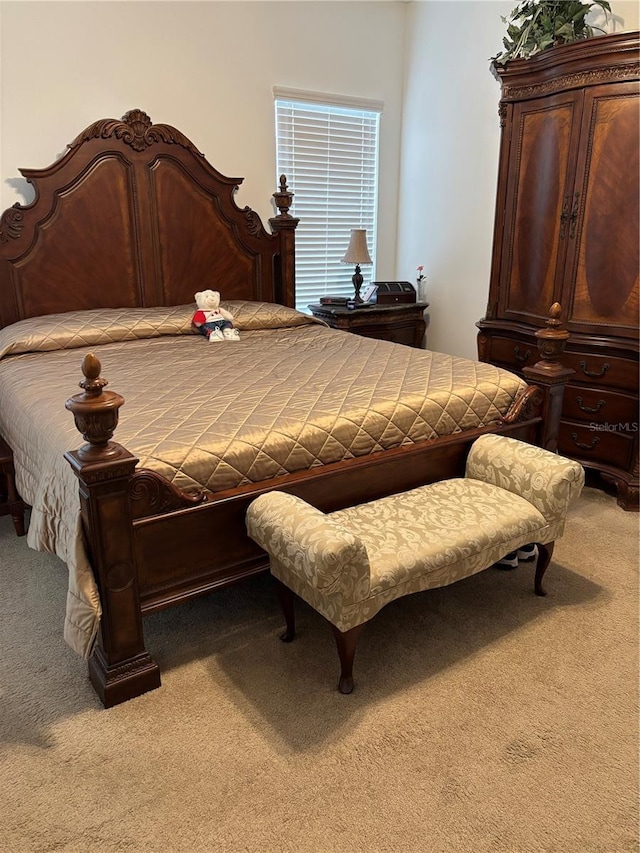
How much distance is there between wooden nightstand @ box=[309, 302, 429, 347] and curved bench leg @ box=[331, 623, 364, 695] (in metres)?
2.70

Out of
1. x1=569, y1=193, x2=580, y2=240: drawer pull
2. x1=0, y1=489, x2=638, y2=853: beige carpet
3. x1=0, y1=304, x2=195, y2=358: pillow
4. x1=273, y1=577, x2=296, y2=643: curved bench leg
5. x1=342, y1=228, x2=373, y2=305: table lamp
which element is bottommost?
x1=0, y1=489, x2=638, y2=853: beige carpet

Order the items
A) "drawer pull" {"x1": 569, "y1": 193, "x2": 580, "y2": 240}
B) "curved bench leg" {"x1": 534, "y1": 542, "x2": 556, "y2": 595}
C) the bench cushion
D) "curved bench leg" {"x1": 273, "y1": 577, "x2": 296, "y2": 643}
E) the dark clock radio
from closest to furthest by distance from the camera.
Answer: the bench cushion, "curved bench leg" {"x1": 273, "y1": 577, "x2": 296, "y2": 643}, "curved bench leg" {"x1": 534, "y1": 542, "x2": 556, "y2": 595}, "drawer pull" {"x1": 569, "y1": 193, "x2": 580, "y2": 240}, the dark clock radio

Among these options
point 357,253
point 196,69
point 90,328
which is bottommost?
point 90,328

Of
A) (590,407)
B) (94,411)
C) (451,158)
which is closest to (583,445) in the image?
(590,407)

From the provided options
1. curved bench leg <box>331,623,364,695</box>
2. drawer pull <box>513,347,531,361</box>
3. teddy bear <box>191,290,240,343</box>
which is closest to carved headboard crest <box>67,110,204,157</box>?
teddy bear <box>191,290,240,343</box>

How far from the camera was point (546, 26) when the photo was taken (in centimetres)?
333

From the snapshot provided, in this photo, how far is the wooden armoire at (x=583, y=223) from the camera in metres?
3.08

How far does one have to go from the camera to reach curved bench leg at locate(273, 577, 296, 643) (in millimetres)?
2033

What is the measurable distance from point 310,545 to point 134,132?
2.84m

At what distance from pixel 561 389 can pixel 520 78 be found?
190 centimetres

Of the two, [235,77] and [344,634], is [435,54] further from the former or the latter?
[344,634]

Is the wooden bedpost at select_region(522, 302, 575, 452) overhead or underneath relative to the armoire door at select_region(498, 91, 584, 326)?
underneath

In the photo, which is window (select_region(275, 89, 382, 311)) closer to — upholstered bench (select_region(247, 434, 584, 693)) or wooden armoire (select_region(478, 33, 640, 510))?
wooden armoire (select_region(478, 33, 640, 510))

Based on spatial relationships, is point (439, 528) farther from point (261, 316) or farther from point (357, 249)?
point (357, 249)
